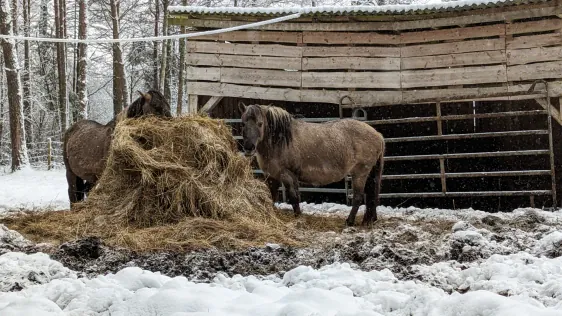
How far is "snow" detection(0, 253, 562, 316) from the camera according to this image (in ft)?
9.90

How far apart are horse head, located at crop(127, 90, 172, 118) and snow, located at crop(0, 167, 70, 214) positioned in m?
2.76

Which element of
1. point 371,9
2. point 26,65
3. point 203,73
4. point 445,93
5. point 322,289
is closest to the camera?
point 322,289

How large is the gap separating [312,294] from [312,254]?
5.36 feet

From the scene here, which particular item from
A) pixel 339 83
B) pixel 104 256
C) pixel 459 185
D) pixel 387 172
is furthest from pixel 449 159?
pixel 104 256

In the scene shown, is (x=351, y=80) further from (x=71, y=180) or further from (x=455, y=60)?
(x=71, y=180)

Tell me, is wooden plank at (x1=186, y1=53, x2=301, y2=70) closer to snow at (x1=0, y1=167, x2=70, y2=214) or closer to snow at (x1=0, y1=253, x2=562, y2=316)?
snow at (x1=0, y1=167, x2=70, y2=214)

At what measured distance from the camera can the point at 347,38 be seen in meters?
10.6

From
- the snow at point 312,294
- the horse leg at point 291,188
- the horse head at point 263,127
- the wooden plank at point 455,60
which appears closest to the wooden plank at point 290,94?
the wooden plank at point 455,60

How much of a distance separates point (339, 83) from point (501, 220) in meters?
4.83

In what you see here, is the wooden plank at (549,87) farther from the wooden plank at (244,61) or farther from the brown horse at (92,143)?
the brown horse at (92,143)

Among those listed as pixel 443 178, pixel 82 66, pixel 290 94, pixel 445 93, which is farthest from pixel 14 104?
pixel 443 178

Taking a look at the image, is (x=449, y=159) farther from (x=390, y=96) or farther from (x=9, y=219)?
(x=9, y=219)

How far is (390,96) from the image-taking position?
10.4 meters

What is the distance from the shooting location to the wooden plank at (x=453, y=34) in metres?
9.84
